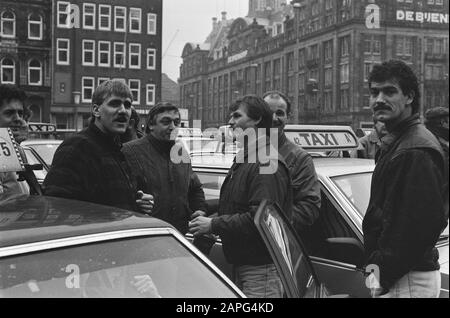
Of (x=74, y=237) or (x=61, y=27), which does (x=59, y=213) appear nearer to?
(x=74, y=237)

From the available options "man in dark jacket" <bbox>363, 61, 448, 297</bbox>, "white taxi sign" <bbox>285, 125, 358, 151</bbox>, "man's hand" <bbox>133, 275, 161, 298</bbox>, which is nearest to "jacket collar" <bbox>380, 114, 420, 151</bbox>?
"man in dark jacket" <bbox>363, 61, 448, 297</bbox>

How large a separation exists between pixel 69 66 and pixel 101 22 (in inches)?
82.0

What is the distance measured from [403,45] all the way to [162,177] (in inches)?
99.8

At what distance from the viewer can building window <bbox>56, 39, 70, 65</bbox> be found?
19.3ft

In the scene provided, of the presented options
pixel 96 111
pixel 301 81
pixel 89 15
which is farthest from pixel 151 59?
pixel 301 81

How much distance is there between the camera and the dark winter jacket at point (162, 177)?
3.38 metres

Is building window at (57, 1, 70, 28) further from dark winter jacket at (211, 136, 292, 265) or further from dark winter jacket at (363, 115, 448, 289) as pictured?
dark winter jacket at (363, 115, 448, 289)

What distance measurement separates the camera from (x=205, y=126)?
7.50m

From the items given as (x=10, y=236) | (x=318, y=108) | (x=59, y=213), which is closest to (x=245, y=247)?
(x=59, y=213)

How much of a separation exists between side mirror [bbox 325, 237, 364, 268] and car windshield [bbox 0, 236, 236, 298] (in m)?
1.09

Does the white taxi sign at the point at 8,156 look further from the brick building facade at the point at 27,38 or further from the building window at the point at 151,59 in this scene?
the brick building facade at the point at 27,38

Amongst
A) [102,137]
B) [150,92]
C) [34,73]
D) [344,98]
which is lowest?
[102,137]

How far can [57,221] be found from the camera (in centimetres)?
205

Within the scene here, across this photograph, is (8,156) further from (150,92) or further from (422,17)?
(422,17)
